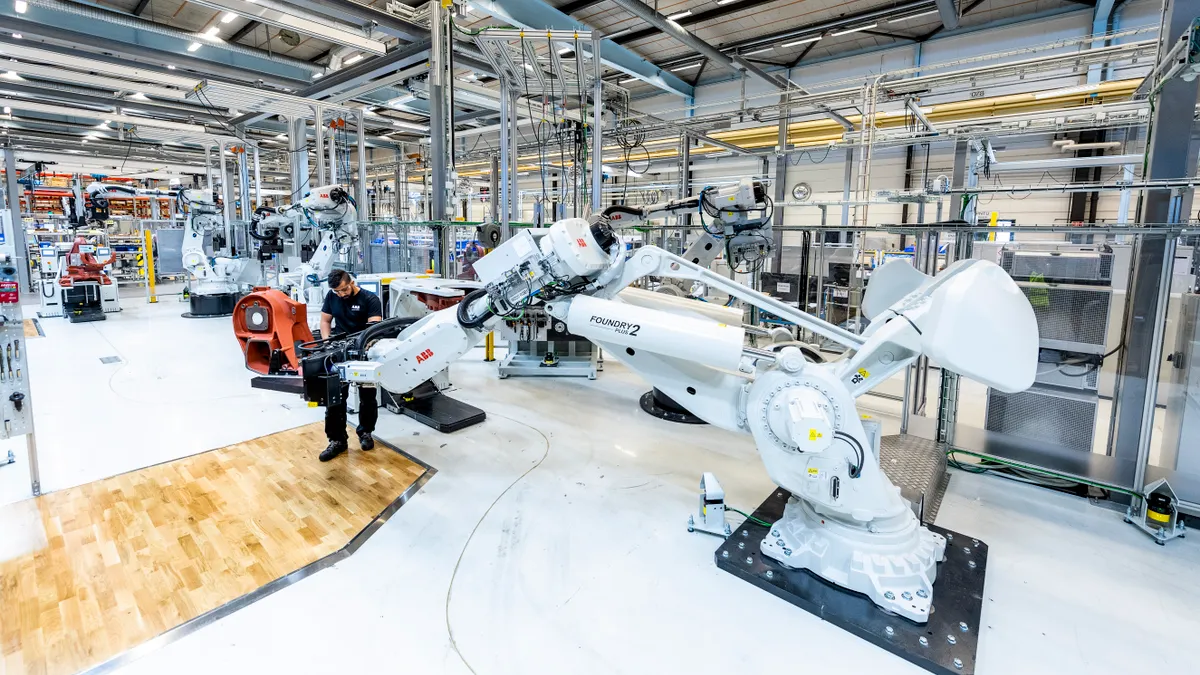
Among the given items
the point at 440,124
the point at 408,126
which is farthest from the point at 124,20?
the point at 408,126

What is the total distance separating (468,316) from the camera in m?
3.44

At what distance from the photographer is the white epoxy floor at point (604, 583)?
2.27 metres

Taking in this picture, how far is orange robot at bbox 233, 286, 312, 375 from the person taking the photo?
6.24 meters

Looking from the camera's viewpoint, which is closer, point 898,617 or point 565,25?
point 898,617

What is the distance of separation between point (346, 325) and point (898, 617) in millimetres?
4696

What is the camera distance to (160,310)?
36.2 ft

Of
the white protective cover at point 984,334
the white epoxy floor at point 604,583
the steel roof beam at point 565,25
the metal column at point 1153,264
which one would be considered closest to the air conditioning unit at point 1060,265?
the metal column at point 1153,264

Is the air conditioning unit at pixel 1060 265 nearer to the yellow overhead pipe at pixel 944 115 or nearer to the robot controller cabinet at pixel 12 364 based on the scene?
the yellow overhead pipe at pixel 944 115

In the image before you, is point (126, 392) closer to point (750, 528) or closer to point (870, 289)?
point (750, 528)

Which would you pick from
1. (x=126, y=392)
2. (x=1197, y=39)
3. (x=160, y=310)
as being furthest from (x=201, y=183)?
(x=1197, y=39)

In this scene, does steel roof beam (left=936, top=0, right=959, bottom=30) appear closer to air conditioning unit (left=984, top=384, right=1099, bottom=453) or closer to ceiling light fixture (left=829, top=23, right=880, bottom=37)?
ceiling light fixture (left=829, top=23, right=880, bottom=37)

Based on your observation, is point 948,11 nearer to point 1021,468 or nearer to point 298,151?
point 1021,468

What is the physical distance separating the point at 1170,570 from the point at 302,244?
9827 millimetres

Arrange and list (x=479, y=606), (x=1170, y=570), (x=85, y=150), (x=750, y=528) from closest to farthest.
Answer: (x=479, y=606) → (x=1170, y=570) → (x=750, y=528) → (x=85, y=150)
